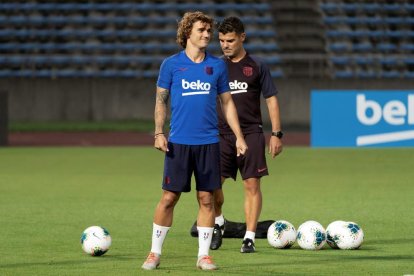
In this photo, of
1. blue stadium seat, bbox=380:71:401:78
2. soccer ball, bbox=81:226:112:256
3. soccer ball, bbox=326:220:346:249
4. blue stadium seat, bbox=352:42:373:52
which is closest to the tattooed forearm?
soccer ball, bbox=81:226:112:256

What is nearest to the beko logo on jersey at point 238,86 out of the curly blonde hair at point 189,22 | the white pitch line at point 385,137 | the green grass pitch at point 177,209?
the green grass pitch at point 177,209

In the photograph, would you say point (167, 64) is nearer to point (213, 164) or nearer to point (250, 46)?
point (213, 164)

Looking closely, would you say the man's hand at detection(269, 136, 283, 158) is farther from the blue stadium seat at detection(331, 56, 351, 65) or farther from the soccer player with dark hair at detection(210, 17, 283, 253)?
the blue stadium seat at detection(331, 56, 351, 65)

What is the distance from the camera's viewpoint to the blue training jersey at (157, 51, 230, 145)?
9.02m

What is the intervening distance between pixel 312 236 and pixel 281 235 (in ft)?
0.92

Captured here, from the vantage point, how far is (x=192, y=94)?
9.02 meters

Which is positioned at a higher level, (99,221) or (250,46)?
(250,46)

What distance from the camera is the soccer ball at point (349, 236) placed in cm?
1029

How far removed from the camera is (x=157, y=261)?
9.09m

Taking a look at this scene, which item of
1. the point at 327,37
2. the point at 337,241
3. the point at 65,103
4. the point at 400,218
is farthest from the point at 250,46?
the point at 337,241

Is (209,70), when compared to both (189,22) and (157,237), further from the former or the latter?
(157,237)

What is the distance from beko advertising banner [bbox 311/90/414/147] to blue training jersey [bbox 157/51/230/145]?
1580cm

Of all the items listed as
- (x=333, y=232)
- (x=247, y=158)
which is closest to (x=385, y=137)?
(x=247, y=158)

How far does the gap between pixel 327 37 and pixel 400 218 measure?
22.4 meters
